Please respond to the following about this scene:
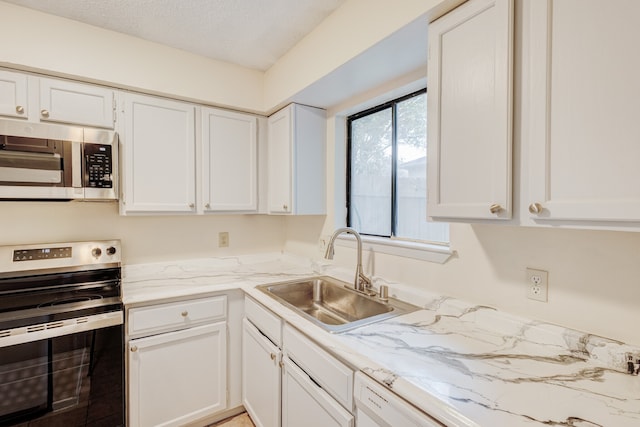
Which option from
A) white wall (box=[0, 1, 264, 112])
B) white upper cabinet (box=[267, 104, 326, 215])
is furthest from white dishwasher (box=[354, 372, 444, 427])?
white wall (box=[0, 1, 264, 112])

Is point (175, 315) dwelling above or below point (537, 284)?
below

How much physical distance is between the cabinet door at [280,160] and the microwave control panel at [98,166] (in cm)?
102

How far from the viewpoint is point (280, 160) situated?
2.23m

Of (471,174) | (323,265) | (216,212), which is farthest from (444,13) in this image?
(216,212)

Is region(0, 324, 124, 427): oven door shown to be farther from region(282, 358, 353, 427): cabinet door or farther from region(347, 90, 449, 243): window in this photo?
region(347, 90, 449, 243): window

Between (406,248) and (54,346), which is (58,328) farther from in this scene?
(406,248)

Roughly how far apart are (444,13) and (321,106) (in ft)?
3.80

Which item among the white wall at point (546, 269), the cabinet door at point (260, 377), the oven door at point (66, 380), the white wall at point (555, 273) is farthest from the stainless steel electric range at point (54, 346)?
the white wall at point (555, 273)

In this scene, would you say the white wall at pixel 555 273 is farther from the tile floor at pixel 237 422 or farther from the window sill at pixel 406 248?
the tile floor at pixel 237 422

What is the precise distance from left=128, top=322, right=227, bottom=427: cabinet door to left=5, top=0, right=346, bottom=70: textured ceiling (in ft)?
5.72

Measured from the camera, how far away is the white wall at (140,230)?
5.89ft

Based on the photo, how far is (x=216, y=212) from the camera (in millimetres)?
2170

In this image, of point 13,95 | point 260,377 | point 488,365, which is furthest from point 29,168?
point 488,365

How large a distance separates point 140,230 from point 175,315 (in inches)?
30.9
